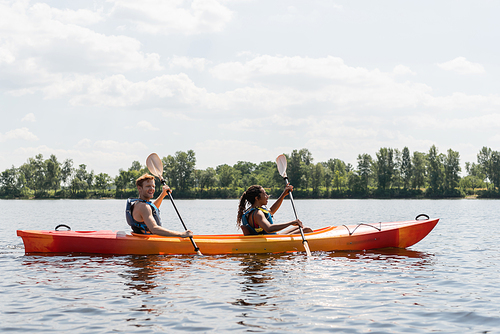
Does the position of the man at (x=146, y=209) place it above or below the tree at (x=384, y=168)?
below

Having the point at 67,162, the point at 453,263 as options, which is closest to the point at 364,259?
the point at 453,263

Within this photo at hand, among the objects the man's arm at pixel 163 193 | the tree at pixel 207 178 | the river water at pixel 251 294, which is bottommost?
the river water at pixel 251 294

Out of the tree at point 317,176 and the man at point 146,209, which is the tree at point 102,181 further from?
the man at point 146,209

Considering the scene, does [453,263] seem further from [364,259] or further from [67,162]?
Answer: [67,162]

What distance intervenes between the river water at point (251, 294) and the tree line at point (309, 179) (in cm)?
7096

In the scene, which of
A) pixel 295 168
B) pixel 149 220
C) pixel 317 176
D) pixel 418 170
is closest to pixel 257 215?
pixel 149 220

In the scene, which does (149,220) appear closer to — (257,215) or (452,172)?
(257,215)

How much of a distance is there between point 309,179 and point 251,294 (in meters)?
77.5

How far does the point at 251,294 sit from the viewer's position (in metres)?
5.84

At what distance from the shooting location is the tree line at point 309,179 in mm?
77688

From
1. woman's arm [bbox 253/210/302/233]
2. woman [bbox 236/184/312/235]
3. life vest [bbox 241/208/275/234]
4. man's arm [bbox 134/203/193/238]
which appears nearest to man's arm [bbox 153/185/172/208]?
man's arm [bbox 134/203/193/238]

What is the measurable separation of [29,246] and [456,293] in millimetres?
8199

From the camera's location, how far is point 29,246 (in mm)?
9102

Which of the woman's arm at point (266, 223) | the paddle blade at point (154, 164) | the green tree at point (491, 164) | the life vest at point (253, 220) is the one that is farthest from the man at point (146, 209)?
the green tree at point (491, 164)
